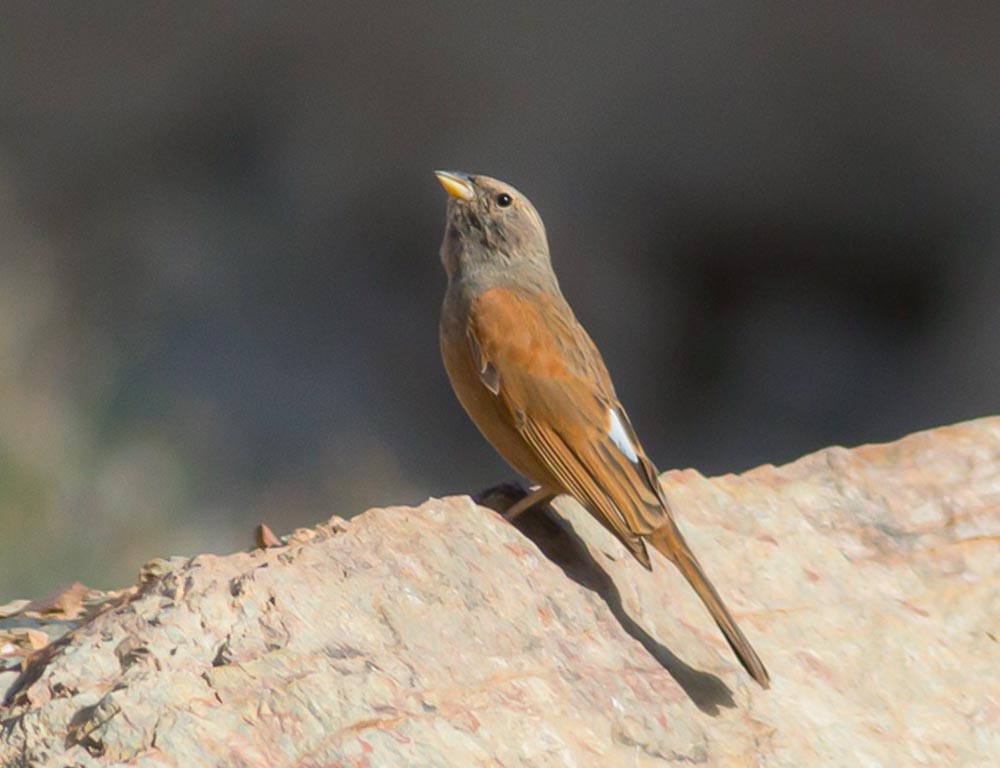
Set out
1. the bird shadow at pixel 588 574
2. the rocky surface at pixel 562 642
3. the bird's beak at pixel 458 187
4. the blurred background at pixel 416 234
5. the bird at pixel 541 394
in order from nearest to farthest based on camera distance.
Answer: the rocky surface at pixel 562 642 < the bird shadow at pixel 588 574 < the bird at pixel 541 394 < the bird's beak at pixel 458 187 < the blurred background at pixel 416 234

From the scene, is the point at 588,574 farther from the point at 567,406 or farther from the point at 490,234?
the point at 490,234

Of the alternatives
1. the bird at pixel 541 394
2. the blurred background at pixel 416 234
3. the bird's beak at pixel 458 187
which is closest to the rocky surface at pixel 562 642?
the bird at pixel 541 394

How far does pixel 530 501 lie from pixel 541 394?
377 millimetres

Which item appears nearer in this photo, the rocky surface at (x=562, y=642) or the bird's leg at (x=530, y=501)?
the rocky surface at (x=562, y=642)

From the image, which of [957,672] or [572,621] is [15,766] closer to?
[572,621]

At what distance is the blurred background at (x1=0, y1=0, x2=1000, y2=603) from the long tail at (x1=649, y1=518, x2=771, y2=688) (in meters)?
3.97

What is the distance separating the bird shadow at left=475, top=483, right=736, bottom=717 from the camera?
12.1 ft

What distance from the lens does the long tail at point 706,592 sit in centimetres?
371

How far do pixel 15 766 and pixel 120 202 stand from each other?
5.45 meters

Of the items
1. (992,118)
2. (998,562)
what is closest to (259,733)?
(998,562)

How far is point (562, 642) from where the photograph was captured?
3.54 metres

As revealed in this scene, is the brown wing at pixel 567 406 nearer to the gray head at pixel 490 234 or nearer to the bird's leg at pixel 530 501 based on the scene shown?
the bird's leg at pixel 530 501

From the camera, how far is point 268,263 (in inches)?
315

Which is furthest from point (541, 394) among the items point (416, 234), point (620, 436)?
point (416, 234)
